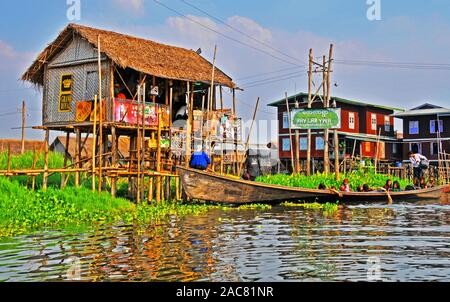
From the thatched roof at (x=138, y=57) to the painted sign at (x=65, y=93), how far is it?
1364 mm

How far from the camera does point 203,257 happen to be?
8719 millimetres

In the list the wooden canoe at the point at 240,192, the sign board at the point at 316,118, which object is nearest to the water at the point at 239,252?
the wooden canoe at the point at 240,192

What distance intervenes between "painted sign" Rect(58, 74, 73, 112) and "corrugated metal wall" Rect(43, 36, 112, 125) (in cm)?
15

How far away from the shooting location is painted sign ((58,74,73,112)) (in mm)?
22188

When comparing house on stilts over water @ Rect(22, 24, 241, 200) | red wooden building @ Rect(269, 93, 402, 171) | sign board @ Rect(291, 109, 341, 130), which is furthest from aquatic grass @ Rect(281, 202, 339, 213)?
red wooden building @ Rect(269, 93, 402, 171)

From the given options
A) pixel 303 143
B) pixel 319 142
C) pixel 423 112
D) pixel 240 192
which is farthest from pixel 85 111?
pixel 423 112

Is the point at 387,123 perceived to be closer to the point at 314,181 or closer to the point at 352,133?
the point at 352,133

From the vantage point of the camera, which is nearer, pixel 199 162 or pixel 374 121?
pixel 199 162

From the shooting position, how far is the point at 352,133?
4472cm

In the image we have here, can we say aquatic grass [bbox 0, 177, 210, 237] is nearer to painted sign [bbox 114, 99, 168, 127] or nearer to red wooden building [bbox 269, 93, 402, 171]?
painted sign [bbox 114, 99, 168, 127]

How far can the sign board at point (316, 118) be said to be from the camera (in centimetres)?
2478

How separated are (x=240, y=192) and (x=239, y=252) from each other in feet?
32.4

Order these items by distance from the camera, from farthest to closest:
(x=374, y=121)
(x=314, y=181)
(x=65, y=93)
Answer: (x=374, y=121) < (x=314, y=181) < (x=65, y=93)

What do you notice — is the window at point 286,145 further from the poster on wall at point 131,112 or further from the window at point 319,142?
the poster on wall at point 131,112
